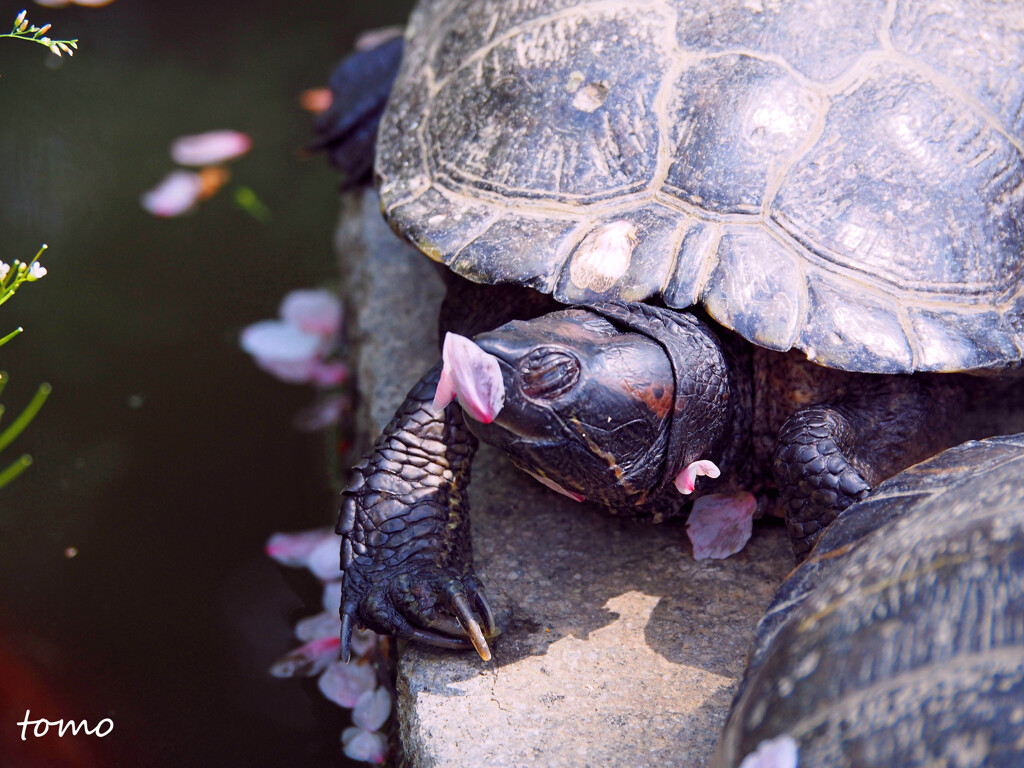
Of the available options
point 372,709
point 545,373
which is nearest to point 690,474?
→ point 545,373

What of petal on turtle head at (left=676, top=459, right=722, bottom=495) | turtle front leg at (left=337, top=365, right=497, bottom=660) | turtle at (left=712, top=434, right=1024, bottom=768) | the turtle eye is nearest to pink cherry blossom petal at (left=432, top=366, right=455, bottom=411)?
the turtle eye

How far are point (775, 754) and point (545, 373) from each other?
0.70 m

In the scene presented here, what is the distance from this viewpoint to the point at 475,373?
1.64 meters

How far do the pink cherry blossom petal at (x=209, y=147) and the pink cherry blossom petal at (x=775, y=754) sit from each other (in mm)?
3329

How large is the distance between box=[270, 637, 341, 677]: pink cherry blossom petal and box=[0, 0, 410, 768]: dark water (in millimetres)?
34

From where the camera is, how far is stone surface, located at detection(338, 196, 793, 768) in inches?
70.5

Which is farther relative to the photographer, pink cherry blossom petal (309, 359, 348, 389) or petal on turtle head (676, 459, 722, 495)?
pink cherry blossom petal (309, 359, 348, 389)

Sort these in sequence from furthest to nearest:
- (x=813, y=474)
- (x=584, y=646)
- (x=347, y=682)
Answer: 1. (x=347, y=682)
2. (x=584, y=646)
3. (x=813, y=474)

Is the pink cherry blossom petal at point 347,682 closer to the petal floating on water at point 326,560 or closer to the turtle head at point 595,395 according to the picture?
the petal floating on water at point 326,560

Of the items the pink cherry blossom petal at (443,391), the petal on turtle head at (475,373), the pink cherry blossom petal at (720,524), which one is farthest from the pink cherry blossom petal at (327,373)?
the petal on turtle head at (475,373)

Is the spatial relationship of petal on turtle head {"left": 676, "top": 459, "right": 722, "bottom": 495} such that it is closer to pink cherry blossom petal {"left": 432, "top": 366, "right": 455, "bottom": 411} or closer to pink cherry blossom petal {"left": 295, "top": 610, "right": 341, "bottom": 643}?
pink cherry blossom petal {"left": 432, "top": 366, "right": 455, "bottom": 411}

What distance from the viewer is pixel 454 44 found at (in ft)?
8.74

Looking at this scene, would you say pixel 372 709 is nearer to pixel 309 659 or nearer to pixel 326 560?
pixel 309 659

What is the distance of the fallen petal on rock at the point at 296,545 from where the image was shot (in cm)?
267
